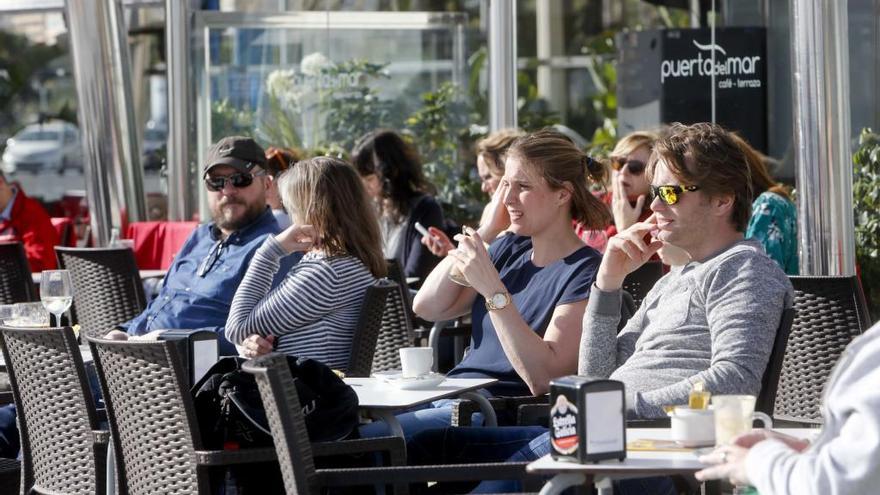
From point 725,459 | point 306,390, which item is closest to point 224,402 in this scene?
point 306,390

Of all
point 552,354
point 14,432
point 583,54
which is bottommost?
point 14,432

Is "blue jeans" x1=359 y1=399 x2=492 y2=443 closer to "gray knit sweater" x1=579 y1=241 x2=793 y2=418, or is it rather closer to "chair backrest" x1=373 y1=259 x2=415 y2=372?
"gray knit sweater" x1=579 y1=241 x2=793 y2=418

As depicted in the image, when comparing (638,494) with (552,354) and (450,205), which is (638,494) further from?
(450,205)

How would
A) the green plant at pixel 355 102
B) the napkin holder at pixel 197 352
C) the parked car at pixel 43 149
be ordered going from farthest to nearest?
the parked car at pixel 43 149
the green plant at pixel 355 102
the napkin holder at pixel 197 352

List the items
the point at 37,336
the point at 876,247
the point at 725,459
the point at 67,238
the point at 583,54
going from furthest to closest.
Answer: the point at 583,54 → the point at 67,238 → the point at 876,247 → the point at 37,336 → the point at 725,459

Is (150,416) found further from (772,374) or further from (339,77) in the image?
(339,77)

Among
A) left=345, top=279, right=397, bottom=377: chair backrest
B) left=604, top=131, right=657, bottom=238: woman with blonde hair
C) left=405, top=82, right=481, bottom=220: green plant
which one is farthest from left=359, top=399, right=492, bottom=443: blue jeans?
left=405, top=82, right=481, bottom=220: green plant

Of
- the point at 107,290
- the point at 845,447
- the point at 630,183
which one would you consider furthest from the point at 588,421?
the point at 107,290

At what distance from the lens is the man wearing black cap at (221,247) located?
5172mm

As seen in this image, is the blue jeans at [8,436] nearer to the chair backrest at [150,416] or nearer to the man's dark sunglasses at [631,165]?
the chair backrest at [150,416]

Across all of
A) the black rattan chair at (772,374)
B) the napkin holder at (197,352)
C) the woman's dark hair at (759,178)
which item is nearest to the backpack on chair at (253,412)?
the napkin holder at (197,352)

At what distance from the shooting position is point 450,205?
9961mm

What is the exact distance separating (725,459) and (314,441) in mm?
1260

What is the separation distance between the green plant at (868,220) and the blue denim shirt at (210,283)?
2.56m
